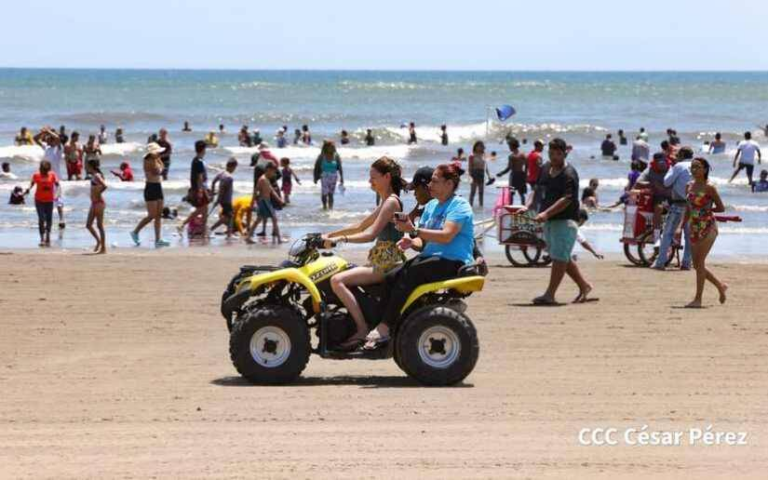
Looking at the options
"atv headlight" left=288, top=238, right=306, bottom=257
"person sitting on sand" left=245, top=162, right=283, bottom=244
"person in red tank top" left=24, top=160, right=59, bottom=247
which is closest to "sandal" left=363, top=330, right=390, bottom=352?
"atv headlight" left=288, top=238, right=306, bottom=257

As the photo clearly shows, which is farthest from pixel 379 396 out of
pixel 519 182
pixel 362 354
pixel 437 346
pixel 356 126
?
pixel 356 126

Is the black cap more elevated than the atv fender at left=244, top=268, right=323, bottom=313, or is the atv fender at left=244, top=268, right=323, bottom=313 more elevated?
the black cap

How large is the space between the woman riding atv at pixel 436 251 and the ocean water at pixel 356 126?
11139mm

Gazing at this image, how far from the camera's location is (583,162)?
137ft

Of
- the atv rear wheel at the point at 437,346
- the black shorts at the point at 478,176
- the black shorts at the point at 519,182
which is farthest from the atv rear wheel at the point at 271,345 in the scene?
the black shorts at the point at 478,176

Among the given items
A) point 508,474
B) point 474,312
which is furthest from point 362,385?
point 474,312

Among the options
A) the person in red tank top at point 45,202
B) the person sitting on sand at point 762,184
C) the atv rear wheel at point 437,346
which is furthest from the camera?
the person sitting on sand at point 762,184

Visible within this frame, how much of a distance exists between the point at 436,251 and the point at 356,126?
56572 millimetres

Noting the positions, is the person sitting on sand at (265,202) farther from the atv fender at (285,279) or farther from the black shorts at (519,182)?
the atv fender at (285,279)

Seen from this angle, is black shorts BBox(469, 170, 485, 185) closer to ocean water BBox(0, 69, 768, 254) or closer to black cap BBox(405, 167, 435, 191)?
ocean water BBox(0, 69, 768, 254)

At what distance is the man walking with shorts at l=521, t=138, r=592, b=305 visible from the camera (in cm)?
1347

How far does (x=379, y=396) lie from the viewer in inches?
345

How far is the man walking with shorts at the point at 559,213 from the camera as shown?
13469 mm

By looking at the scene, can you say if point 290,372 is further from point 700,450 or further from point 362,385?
point 700,450
